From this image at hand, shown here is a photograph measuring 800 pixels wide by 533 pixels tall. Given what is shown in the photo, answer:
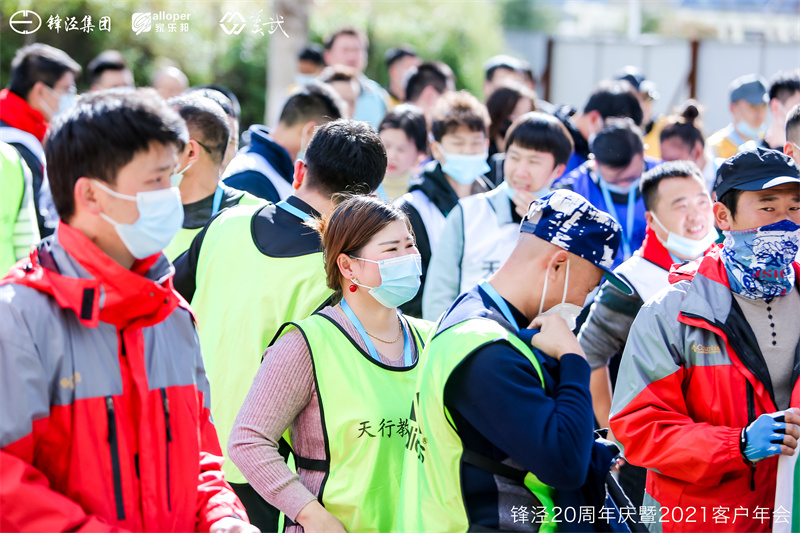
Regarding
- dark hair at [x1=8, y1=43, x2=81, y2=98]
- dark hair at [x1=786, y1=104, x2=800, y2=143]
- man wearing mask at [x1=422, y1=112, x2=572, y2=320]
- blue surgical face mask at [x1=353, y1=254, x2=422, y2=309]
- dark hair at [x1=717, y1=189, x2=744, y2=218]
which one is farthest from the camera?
dark hair at [x1=8, y1=43, x2=81, y2=98]

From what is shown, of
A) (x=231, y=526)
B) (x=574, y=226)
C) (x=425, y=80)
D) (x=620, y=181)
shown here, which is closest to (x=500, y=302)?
(x=574, y=226)

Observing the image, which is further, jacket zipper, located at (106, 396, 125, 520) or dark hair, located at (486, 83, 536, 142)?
dark hair, located at (486, 83, 536, 142)

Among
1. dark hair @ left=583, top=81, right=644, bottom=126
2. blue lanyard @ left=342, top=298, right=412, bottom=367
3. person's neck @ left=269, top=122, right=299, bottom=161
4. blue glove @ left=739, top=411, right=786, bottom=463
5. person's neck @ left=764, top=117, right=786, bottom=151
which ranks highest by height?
dark hair @ left=583, top=81, right=644, bottom=126

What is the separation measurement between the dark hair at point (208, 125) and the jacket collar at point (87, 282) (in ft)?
8.09

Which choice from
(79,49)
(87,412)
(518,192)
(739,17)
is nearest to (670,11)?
(739,17)

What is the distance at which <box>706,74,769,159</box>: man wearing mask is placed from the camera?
7.54 m

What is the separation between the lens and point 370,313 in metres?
3.01

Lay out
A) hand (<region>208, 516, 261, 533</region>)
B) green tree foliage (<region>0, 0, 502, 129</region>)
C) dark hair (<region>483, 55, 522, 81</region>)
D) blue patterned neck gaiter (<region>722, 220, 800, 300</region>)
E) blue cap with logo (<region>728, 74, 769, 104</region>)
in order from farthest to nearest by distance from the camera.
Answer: green tree foliage (<region>0, 0, 502, 129</region>), dark hair (<region>483, 55, 522, 81</region>), blue cap with logo (<region>728, 74, 769, 104</region>), blue patterned neck gaiter (<region>722, 220, 800, 300</region>), hand (<region>208, 516, 261, 533</region>)

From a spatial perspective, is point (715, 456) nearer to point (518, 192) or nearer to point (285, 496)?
point (285, 496)

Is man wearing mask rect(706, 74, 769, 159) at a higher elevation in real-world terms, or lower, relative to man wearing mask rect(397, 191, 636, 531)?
higher

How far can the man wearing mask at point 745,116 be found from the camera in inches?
297

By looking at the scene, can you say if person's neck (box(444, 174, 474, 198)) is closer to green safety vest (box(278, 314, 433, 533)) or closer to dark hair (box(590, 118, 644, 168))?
dark hair (box(590, 118, 644, 168))

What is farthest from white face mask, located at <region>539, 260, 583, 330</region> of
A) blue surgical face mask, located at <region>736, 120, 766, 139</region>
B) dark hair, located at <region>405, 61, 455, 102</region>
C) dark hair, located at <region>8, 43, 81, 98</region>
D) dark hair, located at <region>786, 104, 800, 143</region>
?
dark hair, located at <region>405, 61, 455, 102</region>

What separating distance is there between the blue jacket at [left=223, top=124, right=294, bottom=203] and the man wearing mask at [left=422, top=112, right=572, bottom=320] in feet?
3.48
